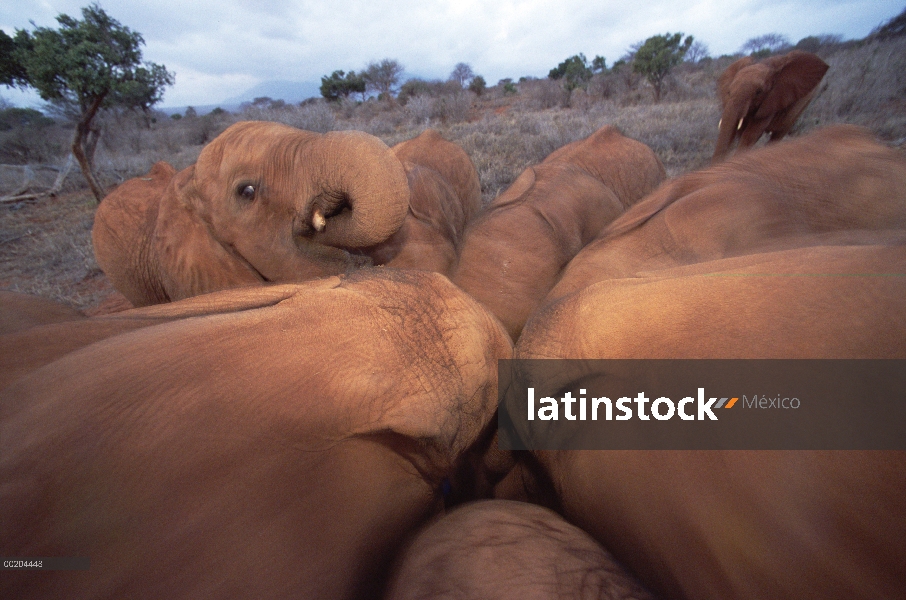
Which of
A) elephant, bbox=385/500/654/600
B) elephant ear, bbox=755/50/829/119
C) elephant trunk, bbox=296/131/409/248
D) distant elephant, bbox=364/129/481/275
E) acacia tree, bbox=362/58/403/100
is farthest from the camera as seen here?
acacia tree, bbox=362/58/403/100

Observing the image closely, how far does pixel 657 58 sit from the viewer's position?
15.2 meters

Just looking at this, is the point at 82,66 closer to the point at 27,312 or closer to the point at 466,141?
the point at 466,141

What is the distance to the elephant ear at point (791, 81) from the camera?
602 centimetres

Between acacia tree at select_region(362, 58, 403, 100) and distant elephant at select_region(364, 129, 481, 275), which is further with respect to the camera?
acacia tree at select_region(362, 58, 403, 100)

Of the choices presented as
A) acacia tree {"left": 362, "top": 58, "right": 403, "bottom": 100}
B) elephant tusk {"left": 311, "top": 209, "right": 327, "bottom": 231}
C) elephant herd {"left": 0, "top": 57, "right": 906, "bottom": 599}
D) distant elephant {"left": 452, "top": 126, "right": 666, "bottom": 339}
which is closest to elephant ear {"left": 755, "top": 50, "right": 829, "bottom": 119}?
distant elephant {"left": 452, "top": 126, "right": 666, "bottom": 339}

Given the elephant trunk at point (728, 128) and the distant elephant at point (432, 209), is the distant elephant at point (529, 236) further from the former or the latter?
the elephant trunk at point (728, 128)

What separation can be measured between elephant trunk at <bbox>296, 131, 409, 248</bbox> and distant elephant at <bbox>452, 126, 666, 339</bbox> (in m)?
0.49

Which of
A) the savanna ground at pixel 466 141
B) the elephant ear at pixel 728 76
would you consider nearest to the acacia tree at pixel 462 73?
the savanna ground at pixel 466 141

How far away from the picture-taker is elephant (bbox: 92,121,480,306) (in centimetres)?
170

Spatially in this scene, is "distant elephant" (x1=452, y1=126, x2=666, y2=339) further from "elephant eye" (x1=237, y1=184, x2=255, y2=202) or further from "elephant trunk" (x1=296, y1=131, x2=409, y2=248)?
"elephant eye" (x1=237, y1=184, x2=255, y2=202)

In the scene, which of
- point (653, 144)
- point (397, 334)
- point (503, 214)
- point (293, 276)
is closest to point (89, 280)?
point (293, 276)

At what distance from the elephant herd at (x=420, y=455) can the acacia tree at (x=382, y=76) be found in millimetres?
26802

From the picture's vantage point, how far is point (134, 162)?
37.5 feet

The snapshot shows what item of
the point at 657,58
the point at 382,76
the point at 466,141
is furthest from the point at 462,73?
the point at 466,141
